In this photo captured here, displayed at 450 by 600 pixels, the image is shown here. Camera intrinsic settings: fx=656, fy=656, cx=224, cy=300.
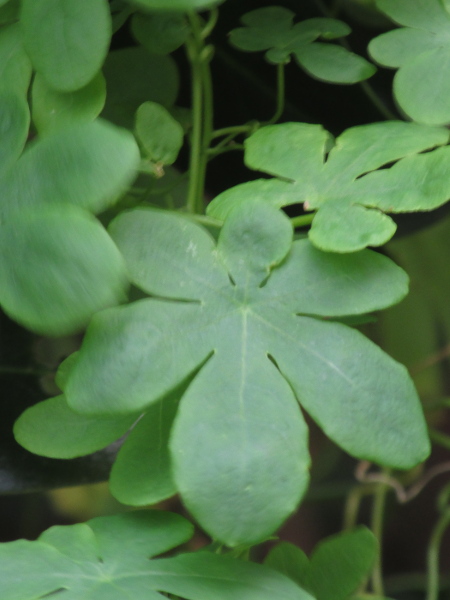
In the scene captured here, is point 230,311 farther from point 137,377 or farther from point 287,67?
point 287,67

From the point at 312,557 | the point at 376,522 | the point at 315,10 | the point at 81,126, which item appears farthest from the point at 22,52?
the point at 376,522

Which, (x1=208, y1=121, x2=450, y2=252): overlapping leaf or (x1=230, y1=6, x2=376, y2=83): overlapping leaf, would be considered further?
(x1=230, y1=6, x2=376, y2=83): overlapping leaf

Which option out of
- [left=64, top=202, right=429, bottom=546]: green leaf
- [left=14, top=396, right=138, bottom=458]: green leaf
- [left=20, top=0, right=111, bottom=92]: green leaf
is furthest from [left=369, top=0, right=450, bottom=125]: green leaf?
[left=14, top=396, right=138, bottom=458]: green leaf

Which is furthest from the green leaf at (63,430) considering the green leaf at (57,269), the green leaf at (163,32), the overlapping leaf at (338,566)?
the green leaf at (163,32)

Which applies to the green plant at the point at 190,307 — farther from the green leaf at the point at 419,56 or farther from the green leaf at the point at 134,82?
the green leaf at the point at 134,82

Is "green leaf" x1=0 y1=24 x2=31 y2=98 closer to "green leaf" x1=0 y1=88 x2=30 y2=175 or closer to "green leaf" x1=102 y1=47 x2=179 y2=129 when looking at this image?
"green leaf" x1=0 y1=88 x2=30 y2=175

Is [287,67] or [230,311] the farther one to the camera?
[287,67]
